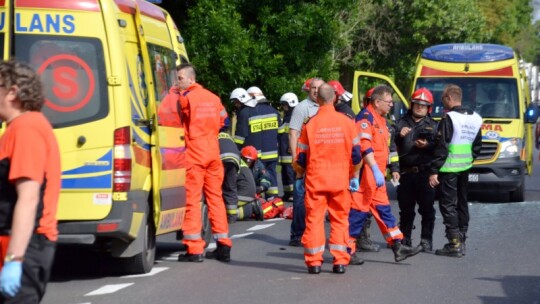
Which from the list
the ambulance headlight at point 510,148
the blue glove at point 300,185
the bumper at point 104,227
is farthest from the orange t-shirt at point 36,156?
the ambulance headlight at point 510,148

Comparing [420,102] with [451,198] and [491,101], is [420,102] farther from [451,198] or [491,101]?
[491,101]

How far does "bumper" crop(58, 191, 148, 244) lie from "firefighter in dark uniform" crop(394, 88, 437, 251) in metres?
3.77

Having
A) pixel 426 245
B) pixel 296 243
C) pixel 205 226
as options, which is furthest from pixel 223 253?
pixel 426 245

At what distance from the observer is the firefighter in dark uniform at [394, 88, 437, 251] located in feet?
41.8

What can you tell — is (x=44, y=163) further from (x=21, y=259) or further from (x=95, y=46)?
(x=95, y=46)

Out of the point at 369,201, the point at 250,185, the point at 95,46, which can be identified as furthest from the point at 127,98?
the point at 250,185

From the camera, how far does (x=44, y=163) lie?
18.7ft

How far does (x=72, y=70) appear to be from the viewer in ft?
32.7

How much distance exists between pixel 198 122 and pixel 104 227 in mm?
2107

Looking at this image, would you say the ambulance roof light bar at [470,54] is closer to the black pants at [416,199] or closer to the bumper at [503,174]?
the bumper at [503,174]

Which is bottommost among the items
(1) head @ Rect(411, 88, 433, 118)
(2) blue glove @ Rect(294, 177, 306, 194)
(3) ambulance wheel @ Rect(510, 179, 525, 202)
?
(3) ambulance wheel @ Rect(510, 179, 525, 202)

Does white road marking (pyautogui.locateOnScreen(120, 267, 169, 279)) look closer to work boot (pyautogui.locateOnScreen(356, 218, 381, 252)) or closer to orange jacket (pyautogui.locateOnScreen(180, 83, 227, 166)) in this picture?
orange jacket (pyautogui.locateOnScreen(180, 83, 227, 166))

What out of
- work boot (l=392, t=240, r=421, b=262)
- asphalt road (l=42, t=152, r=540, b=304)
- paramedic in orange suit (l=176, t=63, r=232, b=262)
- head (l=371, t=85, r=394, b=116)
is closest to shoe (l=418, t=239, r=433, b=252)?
asphalt road (l=42, t=152, r=540, b=304)

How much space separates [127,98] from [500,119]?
11.5m
